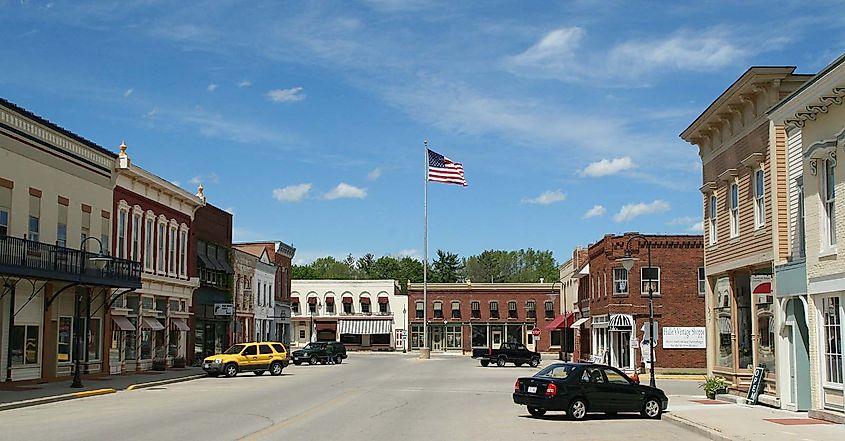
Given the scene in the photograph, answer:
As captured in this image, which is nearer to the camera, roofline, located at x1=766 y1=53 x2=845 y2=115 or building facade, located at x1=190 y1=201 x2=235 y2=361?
roofline, located at x1=766 y1=53 x2=845 y2=115

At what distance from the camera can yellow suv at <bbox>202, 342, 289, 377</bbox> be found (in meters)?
45.0

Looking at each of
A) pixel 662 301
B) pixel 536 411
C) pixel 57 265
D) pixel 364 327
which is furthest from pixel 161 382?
pixel 364 327

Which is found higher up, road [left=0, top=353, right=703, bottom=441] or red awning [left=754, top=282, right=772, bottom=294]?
red awning [left=754, top=282, right=772, bottom=294]

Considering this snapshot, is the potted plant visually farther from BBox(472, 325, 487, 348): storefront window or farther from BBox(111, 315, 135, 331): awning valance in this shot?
BBox(472, 325, 487, 348): storefront window

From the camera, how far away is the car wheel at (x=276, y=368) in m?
46.6

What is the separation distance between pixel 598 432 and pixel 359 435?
5.04 meters

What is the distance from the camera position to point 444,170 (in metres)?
63.5

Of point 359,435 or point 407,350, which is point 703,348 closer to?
point 359,435

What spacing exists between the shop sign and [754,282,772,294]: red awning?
28.7m

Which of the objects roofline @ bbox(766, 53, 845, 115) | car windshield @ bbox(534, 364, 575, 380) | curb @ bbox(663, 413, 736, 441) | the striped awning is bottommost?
curb @ bbox(663, 413, 736, 441)

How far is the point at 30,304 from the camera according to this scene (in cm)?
3422

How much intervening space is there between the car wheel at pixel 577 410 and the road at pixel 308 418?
0.85ft

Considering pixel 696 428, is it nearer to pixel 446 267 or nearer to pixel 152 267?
pixel 152 267

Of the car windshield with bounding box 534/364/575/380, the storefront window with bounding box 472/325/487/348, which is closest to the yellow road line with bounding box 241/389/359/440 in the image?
the car windshield with bounding box 534/364/575/380
